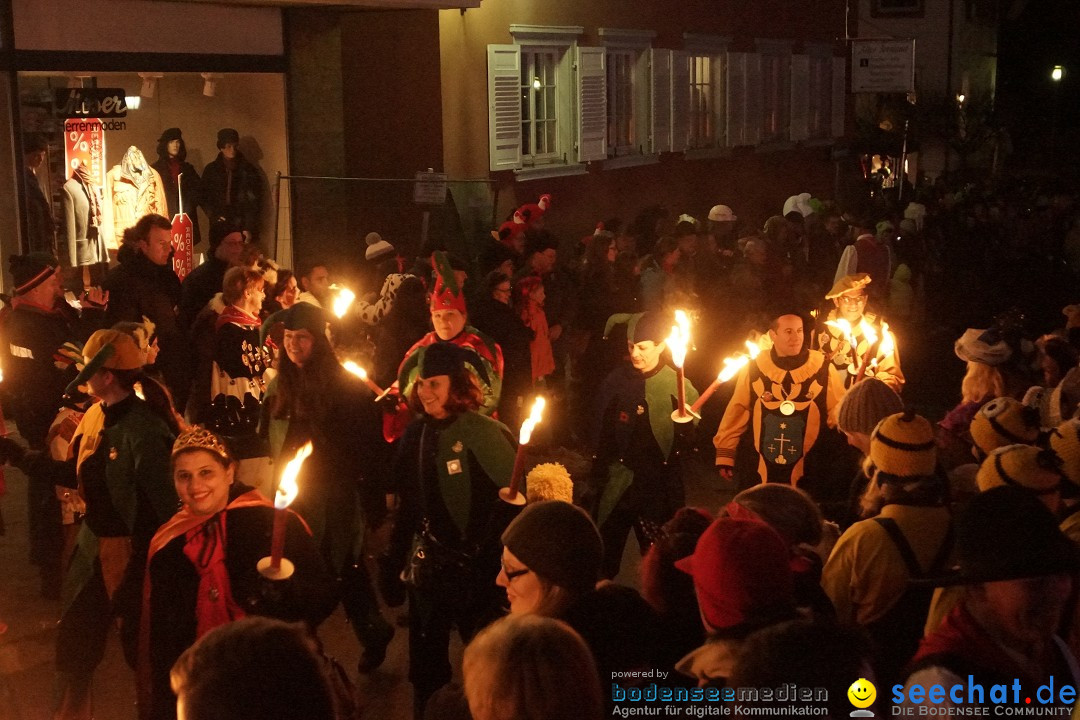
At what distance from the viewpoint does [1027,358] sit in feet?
26.2

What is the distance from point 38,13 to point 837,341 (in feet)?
24.0

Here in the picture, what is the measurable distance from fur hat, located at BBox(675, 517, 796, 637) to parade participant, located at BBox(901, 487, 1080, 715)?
0.41 meters

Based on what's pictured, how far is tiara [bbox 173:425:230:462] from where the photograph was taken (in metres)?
4.91

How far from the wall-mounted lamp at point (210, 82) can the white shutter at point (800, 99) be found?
49.9ft

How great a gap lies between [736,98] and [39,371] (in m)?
17.4

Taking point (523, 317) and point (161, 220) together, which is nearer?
point (161, 220)

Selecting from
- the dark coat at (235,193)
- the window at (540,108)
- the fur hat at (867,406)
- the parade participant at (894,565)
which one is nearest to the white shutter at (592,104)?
the window at (540,108)

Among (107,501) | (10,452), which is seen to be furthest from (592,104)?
(107,501)

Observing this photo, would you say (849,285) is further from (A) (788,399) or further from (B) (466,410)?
(B) (466,410)

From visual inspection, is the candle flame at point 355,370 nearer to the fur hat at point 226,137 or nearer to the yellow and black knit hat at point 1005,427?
the yellow and black knit hat at point 1005,427

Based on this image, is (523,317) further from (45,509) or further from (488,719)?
(488,719)

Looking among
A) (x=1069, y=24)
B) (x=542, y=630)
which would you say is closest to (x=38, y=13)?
(x=542, y=630)

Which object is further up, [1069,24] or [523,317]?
[1069,24]

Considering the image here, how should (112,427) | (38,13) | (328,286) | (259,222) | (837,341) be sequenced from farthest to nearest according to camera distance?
(259,222) → (38,13) → (328,286) → (837,341) → (112,427)
